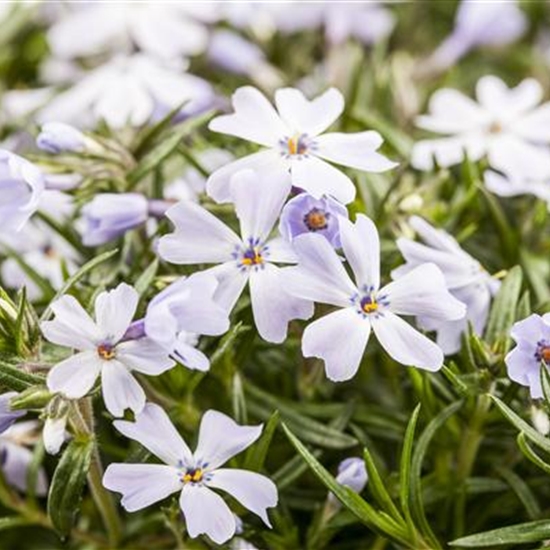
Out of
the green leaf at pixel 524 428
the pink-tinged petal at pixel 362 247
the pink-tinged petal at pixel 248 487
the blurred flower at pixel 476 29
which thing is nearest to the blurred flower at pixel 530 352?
the green leaf at pixel 524 428

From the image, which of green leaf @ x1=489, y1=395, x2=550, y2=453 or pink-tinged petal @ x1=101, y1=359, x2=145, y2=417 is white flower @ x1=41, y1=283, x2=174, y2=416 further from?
green leaf @ x1=489, y1=395, x2=550, y2=453

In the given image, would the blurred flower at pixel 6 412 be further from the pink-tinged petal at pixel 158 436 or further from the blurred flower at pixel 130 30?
the blurred flower at pixel 130 30

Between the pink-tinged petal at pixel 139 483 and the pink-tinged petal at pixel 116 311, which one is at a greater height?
the pink-tinged petal at pixel 116 311

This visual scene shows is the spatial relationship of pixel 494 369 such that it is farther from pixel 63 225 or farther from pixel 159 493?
pixel 63 225

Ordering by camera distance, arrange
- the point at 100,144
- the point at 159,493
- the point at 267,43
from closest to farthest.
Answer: the point at 159,493 → the point at 100,144 → the point at 267,43

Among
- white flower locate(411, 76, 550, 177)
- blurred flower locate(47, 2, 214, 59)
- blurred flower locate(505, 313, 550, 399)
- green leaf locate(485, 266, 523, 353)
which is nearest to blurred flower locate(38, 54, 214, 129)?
blurred flower locate(47, 2, 214, 59)

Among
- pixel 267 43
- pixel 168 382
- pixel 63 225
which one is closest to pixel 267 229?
pixel 168 382

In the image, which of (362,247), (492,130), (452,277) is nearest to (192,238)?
(362,247)

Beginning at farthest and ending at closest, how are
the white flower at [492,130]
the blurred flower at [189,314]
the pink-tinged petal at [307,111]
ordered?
1. the white flower at [492,130]
2. the pink-tinged petal at [307,111]
3. the blurred flower at [189,314]
